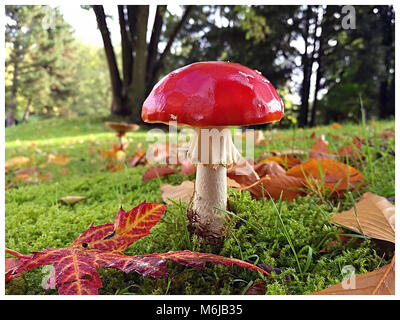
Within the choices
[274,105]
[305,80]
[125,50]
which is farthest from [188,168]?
[125,50]

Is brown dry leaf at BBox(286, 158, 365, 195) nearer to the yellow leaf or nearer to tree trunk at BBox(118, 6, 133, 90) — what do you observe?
the yellow leaf

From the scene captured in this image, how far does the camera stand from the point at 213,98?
61 cm

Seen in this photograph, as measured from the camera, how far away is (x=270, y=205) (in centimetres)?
96

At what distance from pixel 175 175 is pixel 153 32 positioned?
315 centimetres

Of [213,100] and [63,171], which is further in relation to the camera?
[63,171]

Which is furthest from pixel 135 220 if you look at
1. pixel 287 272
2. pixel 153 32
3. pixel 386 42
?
pixel 386 42

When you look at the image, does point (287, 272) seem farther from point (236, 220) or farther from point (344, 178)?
point (344, 178)

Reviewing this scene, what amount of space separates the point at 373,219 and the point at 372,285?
0.22 m

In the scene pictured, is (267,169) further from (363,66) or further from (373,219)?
(363,66)

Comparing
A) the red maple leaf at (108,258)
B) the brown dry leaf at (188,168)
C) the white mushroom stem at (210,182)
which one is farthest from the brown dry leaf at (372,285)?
the brown dry leaf at (188,168)

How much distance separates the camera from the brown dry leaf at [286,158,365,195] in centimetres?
108

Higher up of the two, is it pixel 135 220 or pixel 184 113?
pixel 184 113
